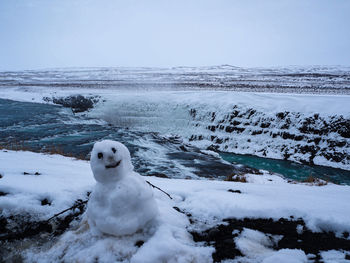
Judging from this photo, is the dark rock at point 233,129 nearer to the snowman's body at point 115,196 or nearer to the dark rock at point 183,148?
the dark rock at point 183,148

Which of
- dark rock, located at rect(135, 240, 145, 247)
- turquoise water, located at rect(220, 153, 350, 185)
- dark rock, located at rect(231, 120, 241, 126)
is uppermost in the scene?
dark rock, located at rect(135, 240, 145, 247)

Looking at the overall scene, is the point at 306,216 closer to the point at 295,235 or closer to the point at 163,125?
the point at 295,235

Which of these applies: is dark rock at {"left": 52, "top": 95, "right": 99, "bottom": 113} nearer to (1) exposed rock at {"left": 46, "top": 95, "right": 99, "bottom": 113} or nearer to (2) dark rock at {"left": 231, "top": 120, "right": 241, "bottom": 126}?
(1) exposed rock at {"left": 46, "top": 95, "right": 99, "bottom": 113}

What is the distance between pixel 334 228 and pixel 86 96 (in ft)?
94.9

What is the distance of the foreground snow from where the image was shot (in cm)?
266

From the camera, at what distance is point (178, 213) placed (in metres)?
3.52

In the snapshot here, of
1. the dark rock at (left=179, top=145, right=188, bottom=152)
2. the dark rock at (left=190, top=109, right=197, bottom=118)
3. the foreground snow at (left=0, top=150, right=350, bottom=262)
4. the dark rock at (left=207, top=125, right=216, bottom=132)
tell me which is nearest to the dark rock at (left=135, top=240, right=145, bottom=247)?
the foreground snow at (left=0, top=150, right=350, bottom=262)

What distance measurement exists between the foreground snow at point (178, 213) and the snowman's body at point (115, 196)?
19cm

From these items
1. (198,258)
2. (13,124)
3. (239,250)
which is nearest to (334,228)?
(239,250)

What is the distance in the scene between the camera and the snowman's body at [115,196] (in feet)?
9.08

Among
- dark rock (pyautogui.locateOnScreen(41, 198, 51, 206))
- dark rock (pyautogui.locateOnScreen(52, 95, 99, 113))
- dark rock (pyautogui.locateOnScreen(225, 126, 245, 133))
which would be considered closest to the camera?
dark rock (pyautogui.locateOnScreen(41, 198, 51, 206))

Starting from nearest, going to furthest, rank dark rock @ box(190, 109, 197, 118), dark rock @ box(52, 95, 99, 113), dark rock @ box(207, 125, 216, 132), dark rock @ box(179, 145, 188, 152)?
1. dark rock @ box(179, 145, 188, 152)
2. dark rock @ box(207, 125, 216, 132)
3. dark rock @ box(190, 109, 197, 118)
4. dark rock @ box(52, 95, 99, 113)

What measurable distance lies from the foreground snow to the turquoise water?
8.76 metres

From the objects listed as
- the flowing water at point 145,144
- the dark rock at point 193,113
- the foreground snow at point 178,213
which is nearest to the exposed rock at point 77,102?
the flowing water at point 145,144
